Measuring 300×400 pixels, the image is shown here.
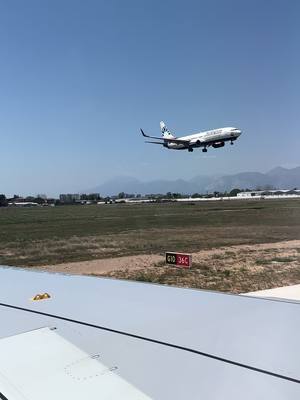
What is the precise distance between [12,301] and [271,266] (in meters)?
8.99

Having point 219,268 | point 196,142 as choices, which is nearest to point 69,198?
point 196,142

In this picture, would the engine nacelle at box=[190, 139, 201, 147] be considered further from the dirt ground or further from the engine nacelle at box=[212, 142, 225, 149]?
the dirt ground

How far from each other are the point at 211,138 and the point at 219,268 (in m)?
31.8

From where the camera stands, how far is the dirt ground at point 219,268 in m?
9.08

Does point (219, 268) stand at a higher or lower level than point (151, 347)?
lower

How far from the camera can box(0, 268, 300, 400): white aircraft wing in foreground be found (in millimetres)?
1464

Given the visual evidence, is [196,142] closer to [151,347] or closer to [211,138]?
[211,138]

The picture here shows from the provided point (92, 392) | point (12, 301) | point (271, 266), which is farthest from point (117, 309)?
point (271, 266)

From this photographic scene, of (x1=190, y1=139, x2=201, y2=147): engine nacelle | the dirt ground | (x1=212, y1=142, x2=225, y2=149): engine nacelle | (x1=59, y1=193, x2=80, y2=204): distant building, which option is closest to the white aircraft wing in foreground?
the dirt ground

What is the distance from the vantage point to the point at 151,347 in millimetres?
1840

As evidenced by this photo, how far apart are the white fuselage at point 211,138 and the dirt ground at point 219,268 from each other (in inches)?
1043

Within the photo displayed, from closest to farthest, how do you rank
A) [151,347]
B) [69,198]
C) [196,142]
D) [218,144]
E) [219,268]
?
1. [151,347]
2. [219,268]
3. [218,144]
4. [196,142]
5. [69,198]

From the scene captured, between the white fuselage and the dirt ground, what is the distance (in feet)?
86.9

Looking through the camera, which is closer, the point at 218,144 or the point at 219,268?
the point at 219,268
